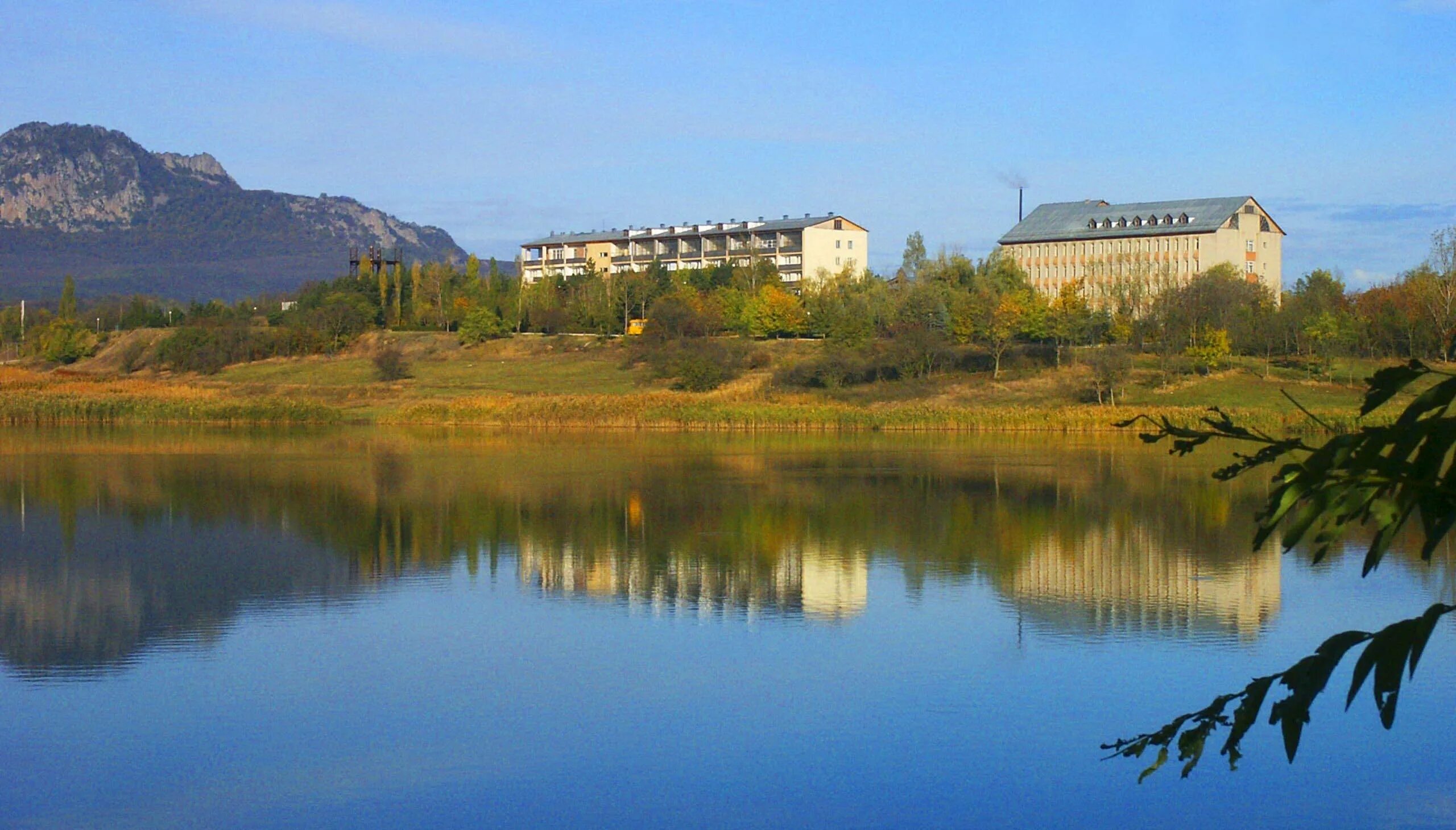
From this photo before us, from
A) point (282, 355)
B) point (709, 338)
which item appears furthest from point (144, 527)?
point (282, 355)

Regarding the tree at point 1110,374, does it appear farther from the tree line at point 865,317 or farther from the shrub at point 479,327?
the shrub at point 479,327

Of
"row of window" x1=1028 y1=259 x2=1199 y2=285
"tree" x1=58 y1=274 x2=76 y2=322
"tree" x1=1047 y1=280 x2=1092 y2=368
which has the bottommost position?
"tree" x1=1047 y1=280 x2=1092 y2=368

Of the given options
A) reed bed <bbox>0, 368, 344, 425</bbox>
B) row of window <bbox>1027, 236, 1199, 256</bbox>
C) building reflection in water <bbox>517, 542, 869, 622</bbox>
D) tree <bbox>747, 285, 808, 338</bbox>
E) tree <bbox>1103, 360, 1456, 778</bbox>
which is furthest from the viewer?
row of window <bbox>1027, 236, 1199, 256</bbox>

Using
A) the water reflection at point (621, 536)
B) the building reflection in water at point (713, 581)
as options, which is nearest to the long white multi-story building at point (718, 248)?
the water reflection at point (621, 536)

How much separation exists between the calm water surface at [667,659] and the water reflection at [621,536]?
112 millimetres

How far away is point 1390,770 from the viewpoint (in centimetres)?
1123

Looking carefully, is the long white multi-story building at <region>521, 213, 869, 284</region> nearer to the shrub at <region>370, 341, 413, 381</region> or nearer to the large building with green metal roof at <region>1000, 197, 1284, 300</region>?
the large building with green metal roof at <region>1000, 197, 1284, 300</region>

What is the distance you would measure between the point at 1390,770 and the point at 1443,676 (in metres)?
3.61

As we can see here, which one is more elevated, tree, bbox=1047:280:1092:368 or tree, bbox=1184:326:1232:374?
tree, bbox=1047:280:1092:368

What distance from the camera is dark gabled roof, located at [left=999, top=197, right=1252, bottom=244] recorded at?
323ft

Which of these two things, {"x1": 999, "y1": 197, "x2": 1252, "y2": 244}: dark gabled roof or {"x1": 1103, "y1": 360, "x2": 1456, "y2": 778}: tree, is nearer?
{"x1": 1103, "y1": 360, "x2": 1456, "y2": 778}: tree

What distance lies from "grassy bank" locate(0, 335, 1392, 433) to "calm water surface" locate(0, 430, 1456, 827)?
24474 millimetres

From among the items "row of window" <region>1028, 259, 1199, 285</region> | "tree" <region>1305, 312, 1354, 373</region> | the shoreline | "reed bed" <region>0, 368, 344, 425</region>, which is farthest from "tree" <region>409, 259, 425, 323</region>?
"tree" <region>1305, 312, 1354, 373</region>

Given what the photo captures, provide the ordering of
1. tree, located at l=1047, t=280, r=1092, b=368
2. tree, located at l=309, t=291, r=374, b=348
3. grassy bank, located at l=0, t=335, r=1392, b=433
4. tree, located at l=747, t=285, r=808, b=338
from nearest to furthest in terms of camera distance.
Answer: grassy bank, located at l=0, t=335, r=1392, b=433, tree, located at l=1047, t=280, r=1092, b=368, tree, located at l=747, t=285, r=808, b=338, tree, located at l=309, t=291, r=374, b=348
